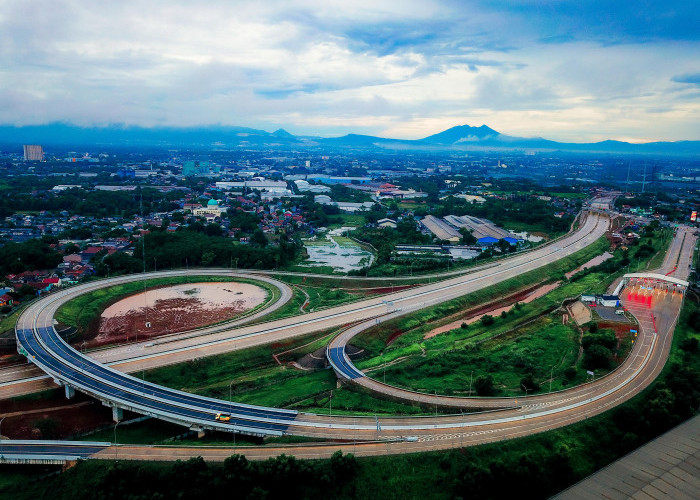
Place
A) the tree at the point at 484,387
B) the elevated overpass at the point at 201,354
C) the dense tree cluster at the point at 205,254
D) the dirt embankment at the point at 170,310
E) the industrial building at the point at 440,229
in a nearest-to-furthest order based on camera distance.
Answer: the elevated overpass at the point at 201,354 < the tree at the point at 484,387 < the dirt embankment at the point at 170,310 < the dense tree cluster at the point at 205,254 < the industrial building at the point at 440,229

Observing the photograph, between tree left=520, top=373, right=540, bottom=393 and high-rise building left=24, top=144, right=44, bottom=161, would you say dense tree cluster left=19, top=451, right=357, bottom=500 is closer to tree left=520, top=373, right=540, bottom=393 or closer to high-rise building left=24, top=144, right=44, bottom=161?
tree left=520, top=373, right=540, bottom=393

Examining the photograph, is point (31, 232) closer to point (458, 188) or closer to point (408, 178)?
point (458, 188)

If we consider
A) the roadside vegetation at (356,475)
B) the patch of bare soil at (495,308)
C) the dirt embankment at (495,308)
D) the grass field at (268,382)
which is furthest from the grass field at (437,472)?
the patch of bare soil at (495,308)

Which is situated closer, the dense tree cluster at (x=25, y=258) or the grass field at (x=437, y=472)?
the grass field at (x=437, y=472)

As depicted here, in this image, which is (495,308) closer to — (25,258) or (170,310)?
(170,310)

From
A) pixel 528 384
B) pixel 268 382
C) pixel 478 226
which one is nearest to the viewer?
pixel 528 384

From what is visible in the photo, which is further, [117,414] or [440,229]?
[440,229]

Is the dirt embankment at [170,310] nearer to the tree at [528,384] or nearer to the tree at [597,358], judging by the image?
the tree at [528,384]

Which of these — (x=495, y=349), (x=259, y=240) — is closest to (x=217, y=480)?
(x=495, y=349)

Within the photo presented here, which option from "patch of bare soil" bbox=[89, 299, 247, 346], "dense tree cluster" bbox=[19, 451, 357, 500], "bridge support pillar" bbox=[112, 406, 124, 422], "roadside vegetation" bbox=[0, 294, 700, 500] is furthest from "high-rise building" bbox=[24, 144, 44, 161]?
"dense tree cluster" bbox=[19, 451, 357, 500]
